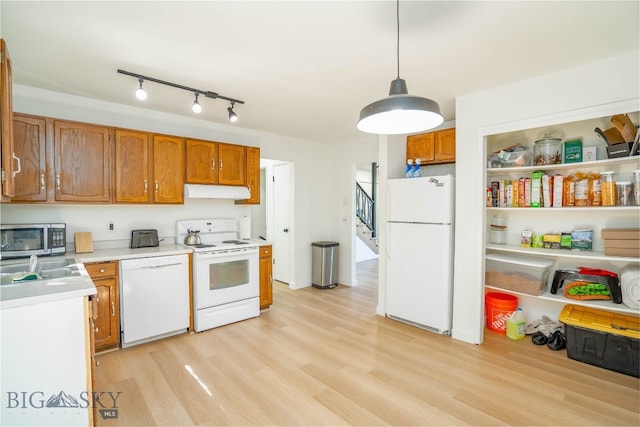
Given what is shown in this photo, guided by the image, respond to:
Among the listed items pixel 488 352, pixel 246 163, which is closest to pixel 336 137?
pixel 246 163

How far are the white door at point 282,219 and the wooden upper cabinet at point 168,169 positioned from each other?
1.95 metres

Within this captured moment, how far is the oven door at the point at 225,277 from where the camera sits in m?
3.40

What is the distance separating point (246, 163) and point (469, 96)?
9.13 feet

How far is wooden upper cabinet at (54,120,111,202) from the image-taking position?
9.46 ft

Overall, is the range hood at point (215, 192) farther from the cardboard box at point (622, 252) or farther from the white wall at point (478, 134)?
the cardboard box at point (622, 252)

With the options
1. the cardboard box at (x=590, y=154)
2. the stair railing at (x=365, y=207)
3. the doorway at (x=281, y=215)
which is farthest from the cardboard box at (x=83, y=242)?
the stair railing at (x=365, y=207)

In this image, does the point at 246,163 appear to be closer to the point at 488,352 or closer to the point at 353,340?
the point at 353,340

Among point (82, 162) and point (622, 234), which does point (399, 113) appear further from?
point (82, 162)

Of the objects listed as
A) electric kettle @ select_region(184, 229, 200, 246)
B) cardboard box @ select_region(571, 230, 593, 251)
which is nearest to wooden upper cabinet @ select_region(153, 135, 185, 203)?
electric kettle @ select_region(184, 229, 200, 246)

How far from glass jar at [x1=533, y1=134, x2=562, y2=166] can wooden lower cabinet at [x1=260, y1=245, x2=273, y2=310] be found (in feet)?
10.6

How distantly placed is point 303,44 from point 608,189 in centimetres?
279

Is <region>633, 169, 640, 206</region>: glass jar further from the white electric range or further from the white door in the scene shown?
the white door

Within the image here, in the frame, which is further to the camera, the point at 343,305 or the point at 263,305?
the point at 343,305

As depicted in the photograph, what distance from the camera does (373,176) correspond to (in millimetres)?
8578
